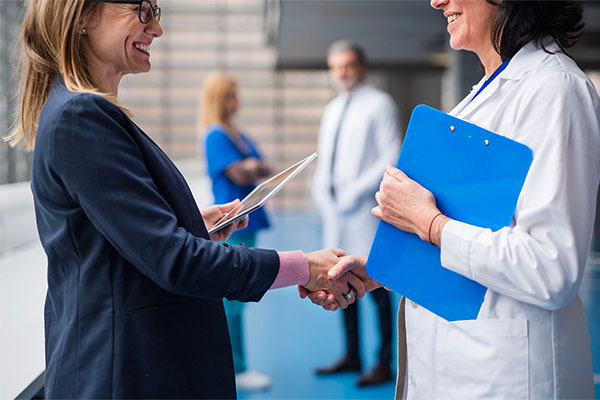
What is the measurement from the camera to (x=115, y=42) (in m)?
1.29

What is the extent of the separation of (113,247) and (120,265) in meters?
0.04

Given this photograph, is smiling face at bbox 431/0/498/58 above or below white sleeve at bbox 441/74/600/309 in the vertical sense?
above

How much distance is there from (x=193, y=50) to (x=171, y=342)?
17541mm

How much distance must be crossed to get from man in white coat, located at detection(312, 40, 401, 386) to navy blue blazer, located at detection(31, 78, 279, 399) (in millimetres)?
2562

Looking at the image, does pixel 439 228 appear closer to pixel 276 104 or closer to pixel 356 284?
pixel 356 284

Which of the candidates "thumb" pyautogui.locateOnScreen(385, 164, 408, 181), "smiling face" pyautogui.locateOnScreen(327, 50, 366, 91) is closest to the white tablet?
"thumb" pyautogui.locateOnScreen(385, 164, 408, 181)

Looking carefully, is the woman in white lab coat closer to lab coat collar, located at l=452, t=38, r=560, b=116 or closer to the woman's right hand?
lab coat collar, located at l=452, t=38, r=560, b=116

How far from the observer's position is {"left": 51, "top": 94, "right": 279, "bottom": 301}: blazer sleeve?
3.52ft

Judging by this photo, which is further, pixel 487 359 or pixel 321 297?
pixel 321 297

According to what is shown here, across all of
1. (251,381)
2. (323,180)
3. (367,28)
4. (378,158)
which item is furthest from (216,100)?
(367,28)

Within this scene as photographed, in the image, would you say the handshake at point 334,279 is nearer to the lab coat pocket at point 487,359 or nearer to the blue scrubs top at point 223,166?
the lab coat pocket at point 487,359

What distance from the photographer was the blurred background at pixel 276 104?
2.47m

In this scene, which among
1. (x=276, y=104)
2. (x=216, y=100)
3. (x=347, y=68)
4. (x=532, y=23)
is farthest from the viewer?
(x=276, y=104)

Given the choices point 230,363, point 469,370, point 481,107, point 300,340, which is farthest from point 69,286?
point 300,340
